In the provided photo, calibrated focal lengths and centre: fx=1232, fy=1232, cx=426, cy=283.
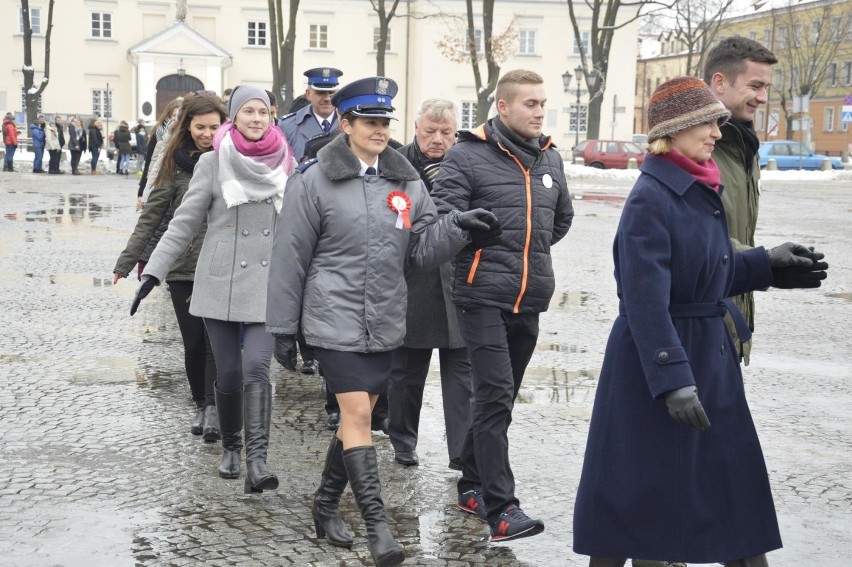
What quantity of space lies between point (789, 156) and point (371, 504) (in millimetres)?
48928

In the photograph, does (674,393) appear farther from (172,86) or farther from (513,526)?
(172,86)

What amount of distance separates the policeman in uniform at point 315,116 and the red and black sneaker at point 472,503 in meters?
3.61

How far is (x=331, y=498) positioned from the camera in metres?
5.10

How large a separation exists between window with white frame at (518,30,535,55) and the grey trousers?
59.5m

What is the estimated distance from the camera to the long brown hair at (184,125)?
6.94m

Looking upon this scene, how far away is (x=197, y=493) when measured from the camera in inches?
226

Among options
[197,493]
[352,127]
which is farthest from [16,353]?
[352,127]

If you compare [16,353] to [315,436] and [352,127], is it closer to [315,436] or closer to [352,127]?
[315,436]

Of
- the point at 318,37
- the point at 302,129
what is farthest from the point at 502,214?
the point at 318,37

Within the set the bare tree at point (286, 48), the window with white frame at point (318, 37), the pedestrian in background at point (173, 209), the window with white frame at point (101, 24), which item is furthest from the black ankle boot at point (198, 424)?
the window with white frame at point (318, 37)

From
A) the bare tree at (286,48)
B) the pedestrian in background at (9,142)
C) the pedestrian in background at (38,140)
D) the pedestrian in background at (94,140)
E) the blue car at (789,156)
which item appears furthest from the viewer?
the blue car at (789,156)

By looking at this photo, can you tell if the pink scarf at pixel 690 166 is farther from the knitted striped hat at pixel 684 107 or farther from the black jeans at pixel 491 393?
the black jeans at pixel 491 393

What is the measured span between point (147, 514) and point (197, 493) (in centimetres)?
38

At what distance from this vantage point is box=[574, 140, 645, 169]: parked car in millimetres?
46188
